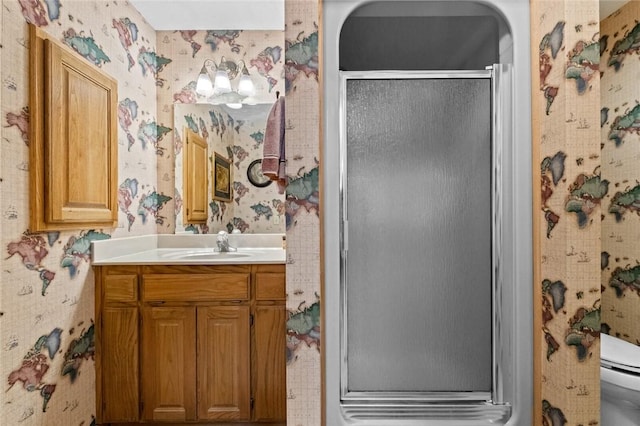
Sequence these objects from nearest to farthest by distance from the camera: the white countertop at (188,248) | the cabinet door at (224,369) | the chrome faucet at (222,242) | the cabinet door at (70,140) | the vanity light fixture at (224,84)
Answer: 1. the cabinet door at (70,140)
2. the cabinet door at (224,369)
3. the white countertop at (188,248)
4. the chrome faucet at (222,242)
5. the vanity light fixture at (224,84)

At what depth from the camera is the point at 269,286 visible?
2.07 meters

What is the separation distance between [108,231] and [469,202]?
1987 millimetres

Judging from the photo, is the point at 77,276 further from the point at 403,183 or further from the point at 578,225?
the point at 578,225

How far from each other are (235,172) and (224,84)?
1.99 feet

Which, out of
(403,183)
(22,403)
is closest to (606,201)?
(403,183)

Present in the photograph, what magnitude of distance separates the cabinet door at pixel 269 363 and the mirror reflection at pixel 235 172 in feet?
2.55

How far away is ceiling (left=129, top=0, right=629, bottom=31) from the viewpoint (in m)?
2.39

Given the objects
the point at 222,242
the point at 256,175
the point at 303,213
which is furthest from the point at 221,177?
the point at 303,213

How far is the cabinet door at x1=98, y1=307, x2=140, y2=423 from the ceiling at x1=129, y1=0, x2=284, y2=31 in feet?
6.08

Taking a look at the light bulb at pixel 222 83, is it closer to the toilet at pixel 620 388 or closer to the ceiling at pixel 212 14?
the ceiling at pixel 212 14

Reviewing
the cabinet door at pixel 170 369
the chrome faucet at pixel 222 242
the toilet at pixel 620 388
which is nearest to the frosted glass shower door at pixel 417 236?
the toilet at pixel 620 388

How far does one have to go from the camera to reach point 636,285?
2096 mm

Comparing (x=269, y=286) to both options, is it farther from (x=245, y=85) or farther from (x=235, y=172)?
(x=245, y=85)

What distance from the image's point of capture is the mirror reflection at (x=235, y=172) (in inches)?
105
